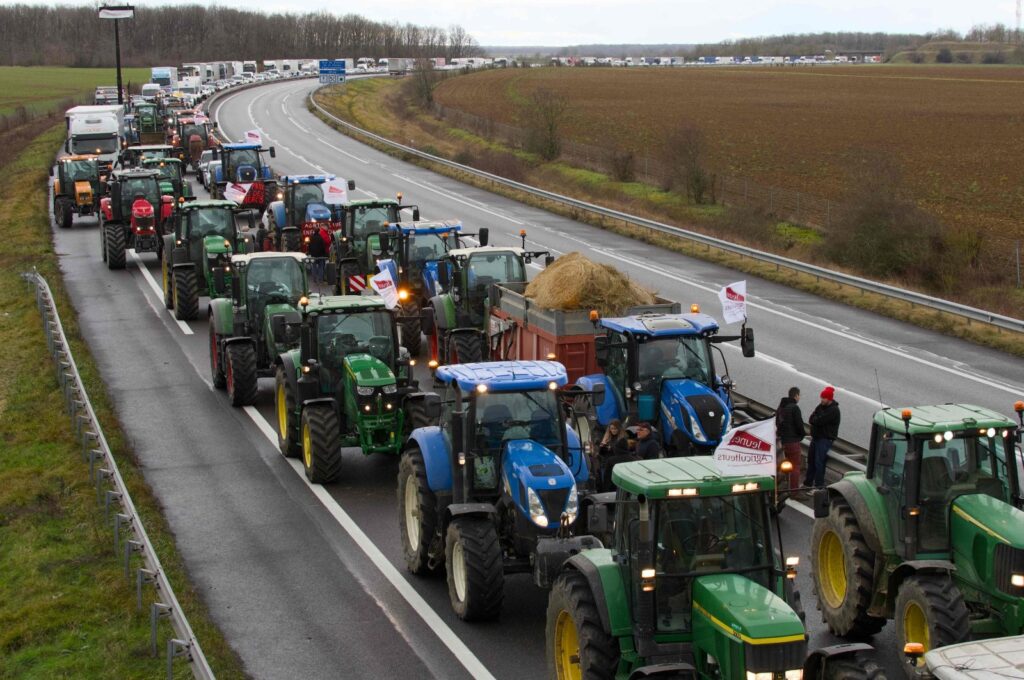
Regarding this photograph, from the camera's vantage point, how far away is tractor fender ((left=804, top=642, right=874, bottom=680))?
9.19 metres

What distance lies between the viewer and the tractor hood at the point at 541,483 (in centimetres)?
1328

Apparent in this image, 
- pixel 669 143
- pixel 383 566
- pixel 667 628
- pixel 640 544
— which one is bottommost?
pixel 383 566

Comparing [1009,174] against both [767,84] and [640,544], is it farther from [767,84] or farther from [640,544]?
[767,84]

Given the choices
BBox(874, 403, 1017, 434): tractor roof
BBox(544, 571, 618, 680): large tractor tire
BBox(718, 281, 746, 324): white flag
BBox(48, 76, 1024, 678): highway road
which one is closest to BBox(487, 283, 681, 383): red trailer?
BBox(718, 281, 746, 324): white flag

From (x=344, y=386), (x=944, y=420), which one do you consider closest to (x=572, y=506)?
(x=944, y=420)

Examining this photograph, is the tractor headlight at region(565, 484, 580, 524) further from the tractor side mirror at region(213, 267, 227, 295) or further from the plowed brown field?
the plowed brown field

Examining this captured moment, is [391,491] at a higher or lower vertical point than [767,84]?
lower

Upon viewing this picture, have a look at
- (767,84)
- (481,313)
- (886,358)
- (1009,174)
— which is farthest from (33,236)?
(767,84)

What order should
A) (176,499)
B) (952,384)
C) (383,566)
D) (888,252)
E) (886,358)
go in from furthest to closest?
(888,252) → (886,358) → (952,384) → (176,499) → (383,566)

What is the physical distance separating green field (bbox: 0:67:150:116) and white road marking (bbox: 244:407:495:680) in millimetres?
84538

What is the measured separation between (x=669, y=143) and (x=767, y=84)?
102980 mm

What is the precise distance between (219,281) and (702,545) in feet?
60.5

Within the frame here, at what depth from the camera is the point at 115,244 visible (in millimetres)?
37156

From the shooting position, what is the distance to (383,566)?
15.8 metres
